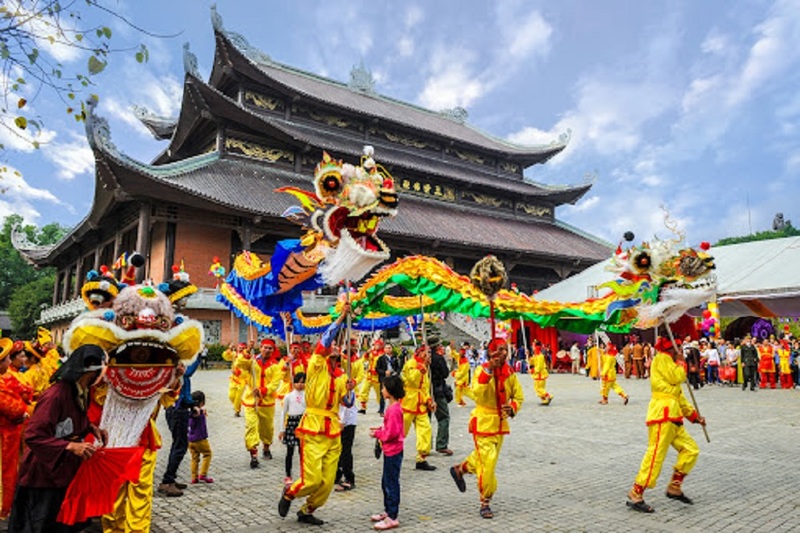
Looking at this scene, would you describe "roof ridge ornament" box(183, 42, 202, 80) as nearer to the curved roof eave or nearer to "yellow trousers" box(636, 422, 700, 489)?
the curved roof eave

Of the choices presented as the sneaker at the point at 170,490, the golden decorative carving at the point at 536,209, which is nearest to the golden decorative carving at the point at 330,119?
the golden decorative carving at the point at 536,209

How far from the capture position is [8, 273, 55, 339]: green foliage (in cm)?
3612

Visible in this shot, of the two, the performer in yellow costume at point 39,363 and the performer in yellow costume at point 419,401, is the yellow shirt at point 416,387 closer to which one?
the performer in yellow costume at point 419,401

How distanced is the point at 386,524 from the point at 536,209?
1340 inches

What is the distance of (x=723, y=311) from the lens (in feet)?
68.7

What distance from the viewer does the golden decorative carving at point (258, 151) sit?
24938 mm

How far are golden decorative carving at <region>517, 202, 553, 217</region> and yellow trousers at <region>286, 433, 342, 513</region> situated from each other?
3253 centimetres

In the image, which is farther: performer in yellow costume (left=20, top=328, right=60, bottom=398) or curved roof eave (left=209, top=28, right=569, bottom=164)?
curved roof eave (left=209, top=28, right=569, bottom=164)

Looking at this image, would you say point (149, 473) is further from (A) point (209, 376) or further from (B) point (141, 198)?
(B) point (141, 198)

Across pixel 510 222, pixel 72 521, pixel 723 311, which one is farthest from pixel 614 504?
pixel 510 222

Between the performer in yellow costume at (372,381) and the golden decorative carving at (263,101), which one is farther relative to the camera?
the golden decorative carving at (263,101)

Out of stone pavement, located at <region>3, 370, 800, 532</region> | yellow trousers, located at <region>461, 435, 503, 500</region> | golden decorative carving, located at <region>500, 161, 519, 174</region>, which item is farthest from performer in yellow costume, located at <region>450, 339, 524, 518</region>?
golden decorative carving, located at <region>500, 161, 519, 174</region>

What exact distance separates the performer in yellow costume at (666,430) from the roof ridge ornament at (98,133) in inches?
757

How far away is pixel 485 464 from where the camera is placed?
16.2 feet
